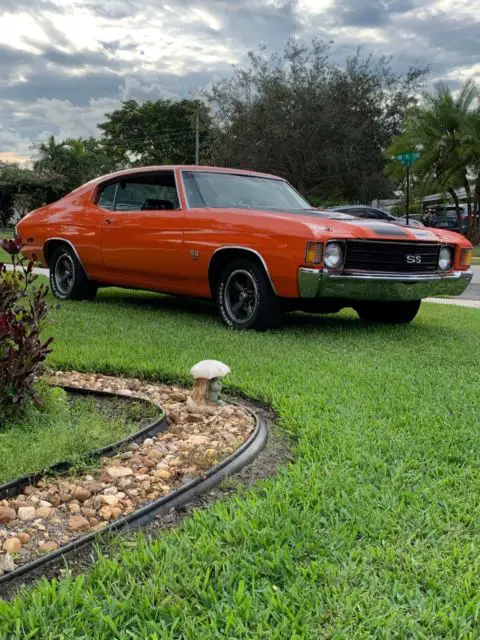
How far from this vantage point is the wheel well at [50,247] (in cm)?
816

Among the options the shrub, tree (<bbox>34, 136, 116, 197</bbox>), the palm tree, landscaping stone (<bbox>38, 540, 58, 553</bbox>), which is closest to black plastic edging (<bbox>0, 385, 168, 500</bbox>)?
landscaping stone (<bbox>38, 540, 58, 553</bbox>)

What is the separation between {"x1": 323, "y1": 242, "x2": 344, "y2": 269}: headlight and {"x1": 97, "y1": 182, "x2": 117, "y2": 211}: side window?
2943 millimetres

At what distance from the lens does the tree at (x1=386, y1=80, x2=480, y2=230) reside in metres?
28.8

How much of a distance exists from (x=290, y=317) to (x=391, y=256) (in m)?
1.74

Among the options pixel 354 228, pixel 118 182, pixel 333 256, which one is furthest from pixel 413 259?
pixel 118 182

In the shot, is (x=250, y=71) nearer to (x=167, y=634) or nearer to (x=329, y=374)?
(x=329, y=374)

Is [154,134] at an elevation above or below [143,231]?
above

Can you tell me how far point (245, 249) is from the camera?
5918 millimetres

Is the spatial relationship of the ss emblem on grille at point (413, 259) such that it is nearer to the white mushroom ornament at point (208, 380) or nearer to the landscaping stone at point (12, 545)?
the white mushroom ornament at point (208, 380)

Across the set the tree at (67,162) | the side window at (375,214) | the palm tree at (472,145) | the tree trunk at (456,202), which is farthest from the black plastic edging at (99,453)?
the tree at (67,162)

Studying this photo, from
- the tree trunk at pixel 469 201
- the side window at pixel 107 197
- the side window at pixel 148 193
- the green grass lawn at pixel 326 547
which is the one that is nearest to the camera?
the green grass lawn at pixel 326 547

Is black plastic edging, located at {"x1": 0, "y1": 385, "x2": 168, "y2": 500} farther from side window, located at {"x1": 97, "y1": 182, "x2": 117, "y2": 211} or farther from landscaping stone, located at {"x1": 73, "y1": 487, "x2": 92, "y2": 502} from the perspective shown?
side window, located at {"x1": 97, "y1": 182, "x2": 117, "y2": 211}

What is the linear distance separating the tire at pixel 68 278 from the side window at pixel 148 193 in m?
0.98

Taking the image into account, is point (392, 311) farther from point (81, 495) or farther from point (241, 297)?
point (81, 495)
